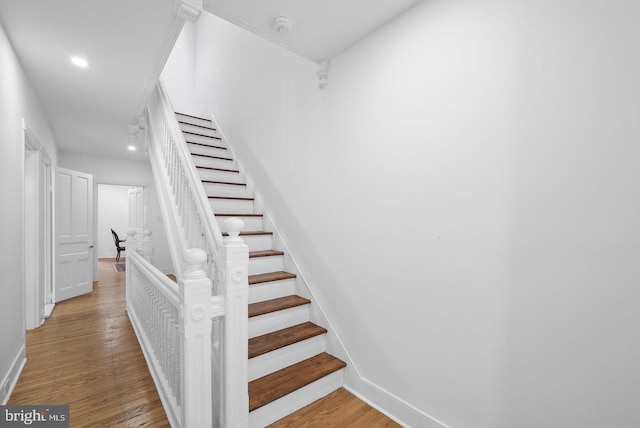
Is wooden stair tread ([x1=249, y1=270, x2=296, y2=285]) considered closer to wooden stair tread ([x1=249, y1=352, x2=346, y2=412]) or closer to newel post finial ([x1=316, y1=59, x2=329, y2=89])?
wooden stair tread ([x1=249, y1=352, x2=346, y2=412])

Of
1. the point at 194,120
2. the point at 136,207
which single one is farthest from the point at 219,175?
the point at 136,207

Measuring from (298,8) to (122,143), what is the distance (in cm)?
448

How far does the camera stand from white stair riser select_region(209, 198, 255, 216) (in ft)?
9.61

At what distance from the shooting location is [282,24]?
1710mm

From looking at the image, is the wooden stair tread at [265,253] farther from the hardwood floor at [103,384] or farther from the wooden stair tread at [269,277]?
the hardwood floor at [103,384]

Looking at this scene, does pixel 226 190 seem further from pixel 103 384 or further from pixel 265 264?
pixel 103 384

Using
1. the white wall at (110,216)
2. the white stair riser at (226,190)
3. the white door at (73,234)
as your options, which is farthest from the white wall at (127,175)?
the white wall at (110,216)

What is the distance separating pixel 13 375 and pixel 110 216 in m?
8.96

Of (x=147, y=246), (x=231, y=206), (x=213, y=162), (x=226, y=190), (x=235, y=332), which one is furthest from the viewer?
(x=213, y=162)

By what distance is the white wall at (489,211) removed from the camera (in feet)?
3.35

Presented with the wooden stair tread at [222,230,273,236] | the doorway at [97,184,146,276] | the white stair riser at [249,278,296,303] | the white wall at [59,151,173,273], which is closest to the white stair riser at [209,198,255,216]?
the wooden stair tread at [222,230,273,236]

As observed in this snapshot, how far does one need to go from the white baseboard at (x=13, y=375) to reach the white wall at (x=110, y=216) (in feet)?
26.0

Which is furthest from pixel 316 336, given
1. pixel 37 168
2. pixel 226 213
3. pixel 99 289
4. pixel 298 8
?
pixel 99 289

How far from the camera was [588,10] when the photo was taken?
1.07 meters
